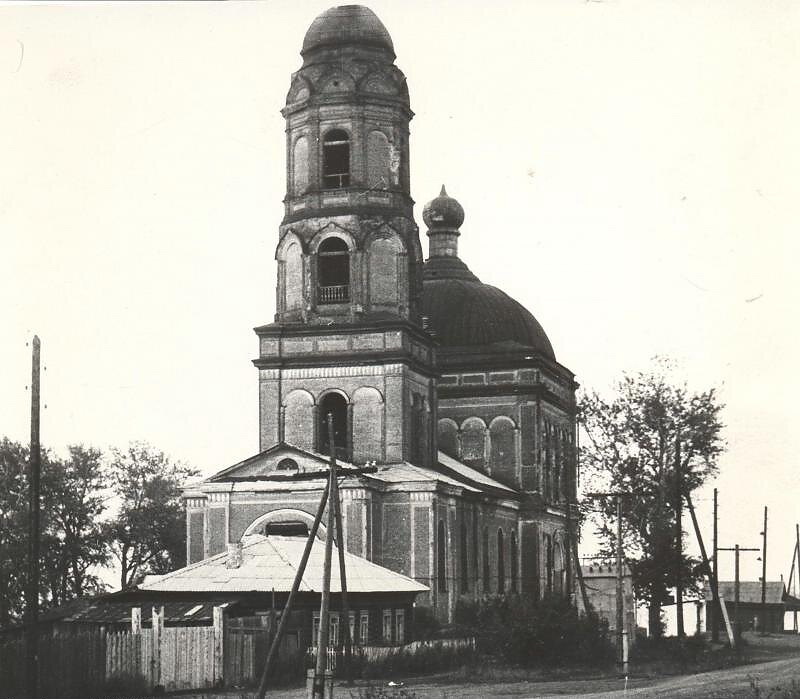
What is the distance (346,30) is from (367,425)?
12.4m

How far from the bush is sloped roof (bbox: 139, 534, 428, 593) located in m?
3.73

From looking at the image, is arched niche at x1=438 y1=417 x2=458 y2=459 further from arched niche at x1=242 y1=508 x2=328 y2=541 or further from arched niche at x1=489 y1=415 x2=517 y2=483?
arched niche at x1=242 y1=508 x2=328 y2=541

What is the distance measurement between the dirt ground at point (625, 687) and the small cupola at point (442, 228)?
115 feet

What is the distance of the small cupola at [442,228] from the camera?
229ft

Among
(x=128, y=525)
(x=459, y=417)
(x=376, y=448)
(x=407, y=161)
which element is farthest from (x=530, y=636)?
(x=128, y=525)

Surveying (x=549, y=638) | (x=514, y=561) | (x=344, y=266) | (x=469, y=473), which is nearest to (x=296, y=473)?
(x=344, y=266)

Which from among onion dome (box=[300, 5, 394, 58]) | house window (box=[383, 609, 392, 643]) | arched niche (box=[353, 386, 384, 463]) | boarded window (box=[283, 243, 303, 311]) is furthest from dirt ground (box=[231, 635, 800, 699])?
onion dome (box=[300, 5, 394, 58])

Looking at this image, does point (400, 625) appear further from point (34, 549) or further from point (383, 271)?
point (34, 549)

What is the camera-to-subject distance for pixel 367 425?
5119 cm

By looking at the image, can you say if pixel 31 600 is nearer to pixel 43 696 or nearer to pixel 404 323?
pixel 43 696

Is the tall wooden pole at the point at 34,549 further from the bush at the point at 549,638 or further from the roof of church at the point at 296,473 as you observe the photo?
the roof of church at the point at 296,473

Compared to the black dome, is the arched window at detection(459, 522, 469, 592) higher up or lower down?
lower down

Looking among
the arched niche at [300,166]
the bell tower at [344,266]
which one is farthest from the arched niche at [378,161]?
the arched niche at [300,166]

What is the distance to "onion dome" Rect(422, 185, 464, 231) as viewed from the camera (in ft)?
229
